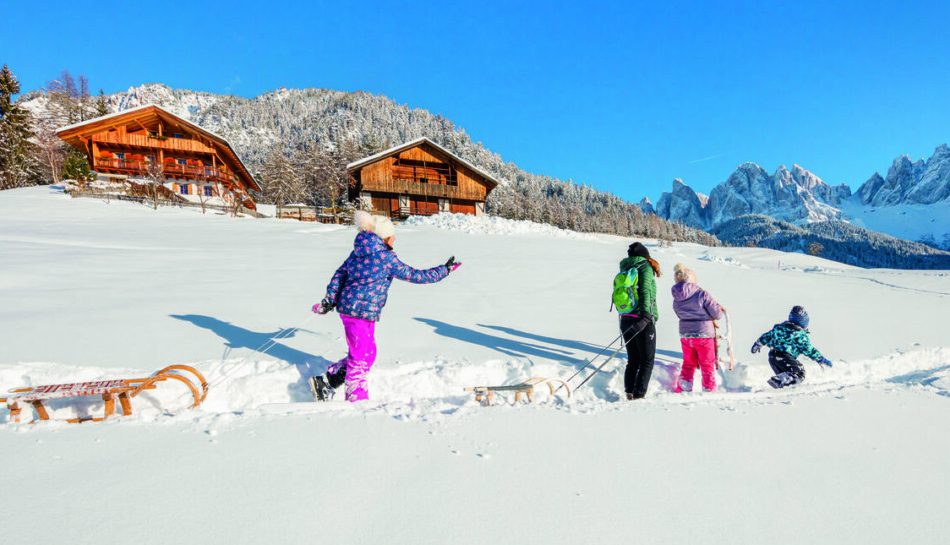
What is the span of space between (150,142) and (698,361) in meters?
41.9

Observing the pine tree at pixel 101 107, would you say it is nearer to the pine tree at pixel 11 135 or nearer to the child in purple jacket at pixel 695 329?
the pine tree at pixel 11 135

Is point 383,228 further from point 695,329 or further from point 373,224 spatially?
point 695,329

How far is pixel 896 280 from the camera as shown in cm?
1494

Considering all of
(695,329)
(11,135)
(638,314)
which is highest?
(11,135)

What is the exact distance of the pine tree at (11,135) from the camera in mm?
33562

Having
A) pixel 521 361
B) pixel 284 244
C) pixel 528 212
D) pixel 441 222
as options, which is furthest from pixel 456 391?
pixel 528 212

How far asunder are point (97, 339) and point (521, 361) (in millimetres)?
5181

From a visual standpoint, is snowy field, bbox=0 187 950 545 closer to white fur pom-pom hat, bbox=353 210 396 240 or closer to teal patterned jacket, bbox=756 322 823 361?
teal patterned jacket, bbox=756 322 823 361

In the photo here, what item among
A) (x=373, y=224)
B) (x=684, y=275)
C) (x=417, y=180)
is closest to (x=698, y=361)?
(x=684, y=275)

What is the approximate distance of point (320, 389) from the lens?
3957 millimetres

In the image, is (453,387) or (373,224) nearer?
(373,224)

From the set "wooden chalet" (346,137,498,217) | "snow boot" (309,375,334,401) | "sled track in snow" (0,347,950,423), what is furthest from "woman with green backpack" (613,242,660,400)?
"wooden chalet" (346,137,498,217)

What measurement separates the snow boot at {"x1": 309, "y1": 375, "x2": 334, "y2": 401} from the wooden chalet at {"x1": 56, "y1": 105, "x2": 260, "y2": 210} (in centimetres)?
3536

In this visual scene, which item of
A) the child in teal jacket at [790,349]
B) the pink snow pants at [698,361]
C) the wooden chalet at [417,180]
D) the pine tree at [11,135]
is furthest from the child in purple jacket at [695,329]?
the pine tree at [11,135]
